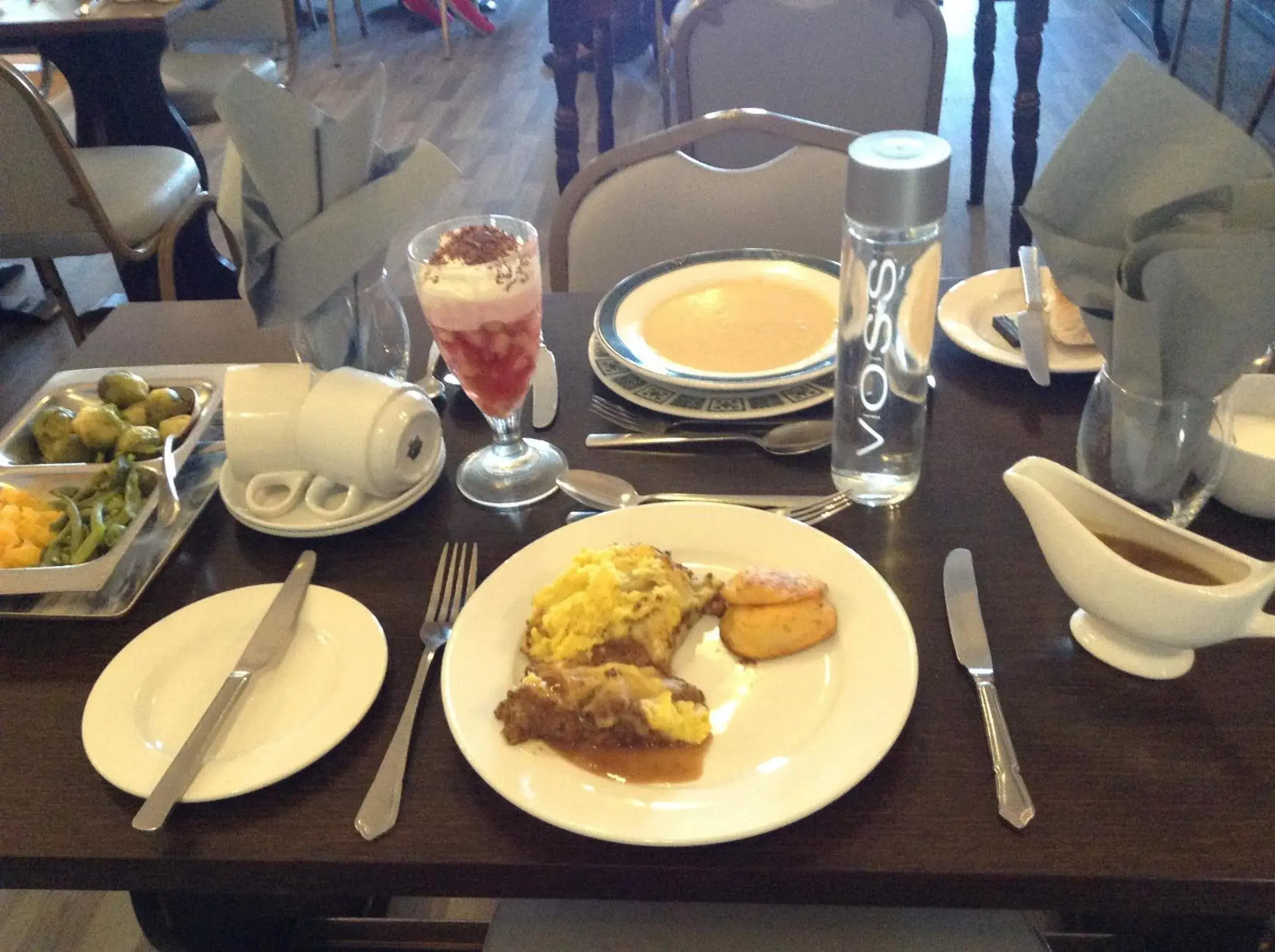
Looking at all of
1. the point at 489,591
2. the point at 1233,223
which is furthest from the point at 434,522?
the point at 1233,223

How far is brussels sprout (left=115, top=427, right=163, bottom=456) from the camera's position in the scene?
36.3 inches

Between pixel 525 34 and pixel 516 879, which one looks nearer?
pixel 516 879

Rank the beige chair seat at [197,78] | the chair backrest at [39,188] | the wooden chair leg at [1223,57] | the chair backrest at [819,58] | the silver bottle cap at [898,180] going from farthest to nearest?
the beige chair seat at [197,78]
the wooden chair leg at [1223,57]
the chair backrest at [39,188]
the chair backrest at [819,58]
the silver bottle cap at [898,180]

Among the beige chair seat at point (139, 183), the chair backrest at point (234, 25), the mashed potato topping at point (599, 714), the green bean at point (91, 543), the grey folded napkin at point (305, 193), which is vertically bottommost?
the beige chair seat at point (139, 183)

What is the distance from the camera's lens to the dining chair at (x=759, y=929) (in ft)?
2.57

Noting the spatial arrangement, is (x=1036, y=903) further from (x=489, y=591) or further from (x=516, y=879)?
(x=489, y=591)

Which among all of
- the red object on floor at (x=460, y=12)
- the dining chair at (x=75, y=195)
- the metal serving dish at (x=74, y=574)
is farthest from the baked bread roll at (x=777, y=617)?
the red object on floor at (x=460, y=12)

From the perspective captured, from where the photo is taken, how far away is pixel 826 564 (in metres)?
0.74

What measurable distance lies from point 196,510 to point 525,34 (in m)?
5.16

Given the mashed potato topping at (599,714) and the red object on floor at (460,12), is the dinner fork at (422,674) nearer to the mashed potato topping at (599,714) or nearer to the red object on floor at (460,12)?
the mashed potato topping at (599,714)

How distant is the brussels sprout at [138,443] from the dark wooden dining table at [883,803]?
178 mm

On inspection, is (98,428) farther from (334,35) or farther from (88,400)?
(334,35)

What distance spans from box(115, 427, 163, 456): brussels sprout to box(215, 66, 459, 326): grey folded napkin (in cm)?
17

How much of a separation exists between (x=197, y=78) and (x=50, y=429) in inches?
112
